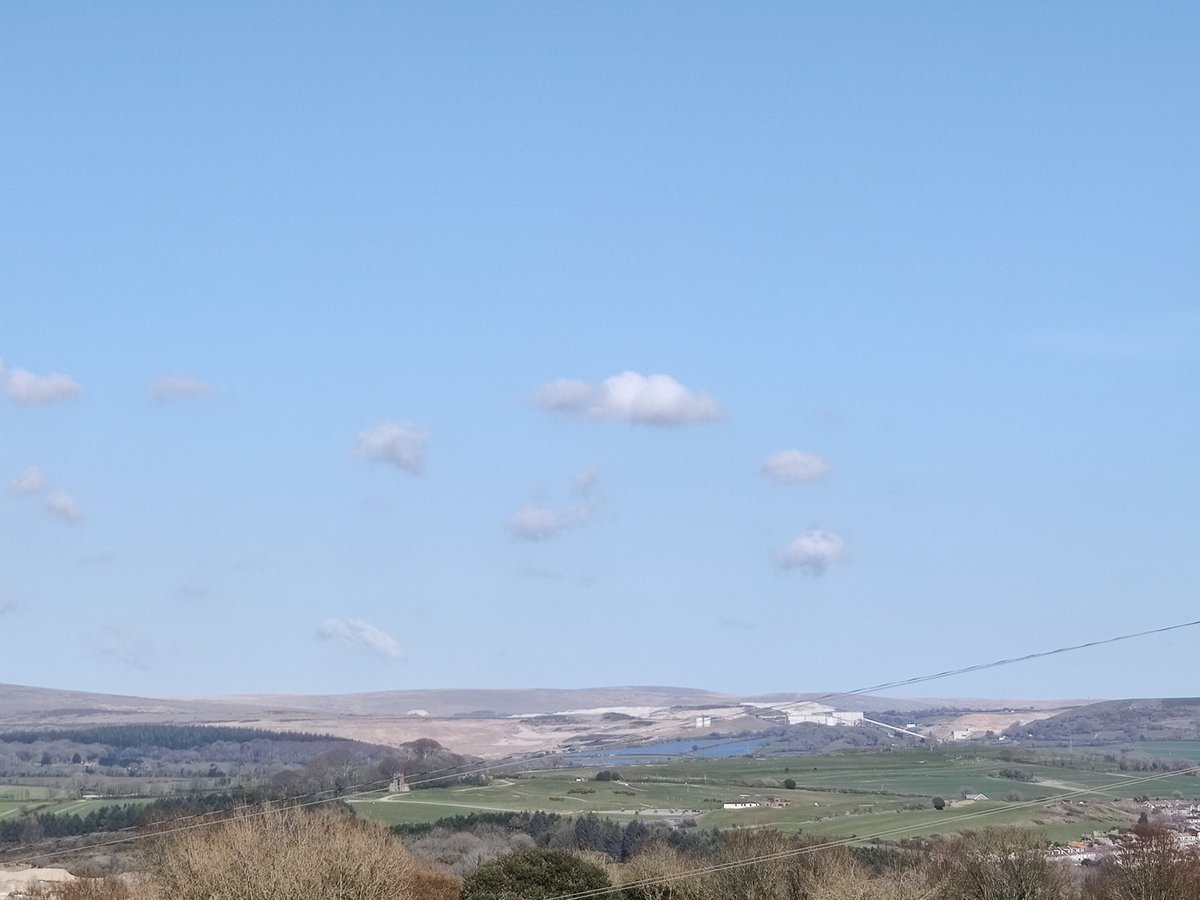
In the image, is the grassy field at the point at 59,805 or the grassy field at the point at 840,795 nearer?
the grassy field at the point at 840,795

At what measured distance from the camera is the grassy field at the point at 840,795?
135750mm

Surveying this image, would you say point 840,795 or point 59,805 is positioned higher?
point 840,795

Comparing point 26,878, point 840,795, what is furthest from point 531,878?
point 840,795

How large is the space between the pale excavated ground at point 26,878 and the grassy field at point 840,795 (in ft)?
143

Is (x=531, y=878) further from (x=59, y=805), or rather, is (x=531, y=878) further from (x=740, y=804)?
(x=59, y=805)

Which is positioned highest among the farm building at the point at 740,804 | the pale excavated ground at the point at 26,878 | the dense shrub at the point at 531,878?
the farm building at the point at 740,804

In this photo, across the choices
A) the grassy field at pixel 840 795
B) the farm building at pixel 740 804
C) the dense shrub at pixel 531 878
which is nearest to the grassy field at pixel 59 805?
the grassy field at pixel 840 795

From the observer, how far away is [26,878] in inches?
3703

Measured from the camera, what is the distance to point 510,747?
654 feet

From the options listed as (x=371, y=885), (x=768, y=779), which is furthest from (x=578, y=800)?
(x=371, y=885)

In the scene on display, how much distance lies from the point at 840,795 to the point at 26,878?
92825mm

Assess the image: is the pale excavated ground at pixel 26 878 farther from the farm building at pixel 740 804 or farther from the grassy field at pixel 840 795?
the farm building at pixel 740 804

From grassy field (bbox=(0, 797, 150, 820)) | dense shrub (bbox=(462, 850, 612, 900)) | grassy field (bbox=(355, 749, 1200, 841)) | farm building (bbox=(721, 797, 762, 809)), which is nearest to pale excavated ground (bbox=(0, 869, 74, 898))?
dense shrub (bbox=(462, 850, 612, 900))

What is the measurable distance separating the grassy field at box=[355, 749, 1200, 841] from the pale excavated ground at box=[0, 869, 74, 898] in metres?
43.7
